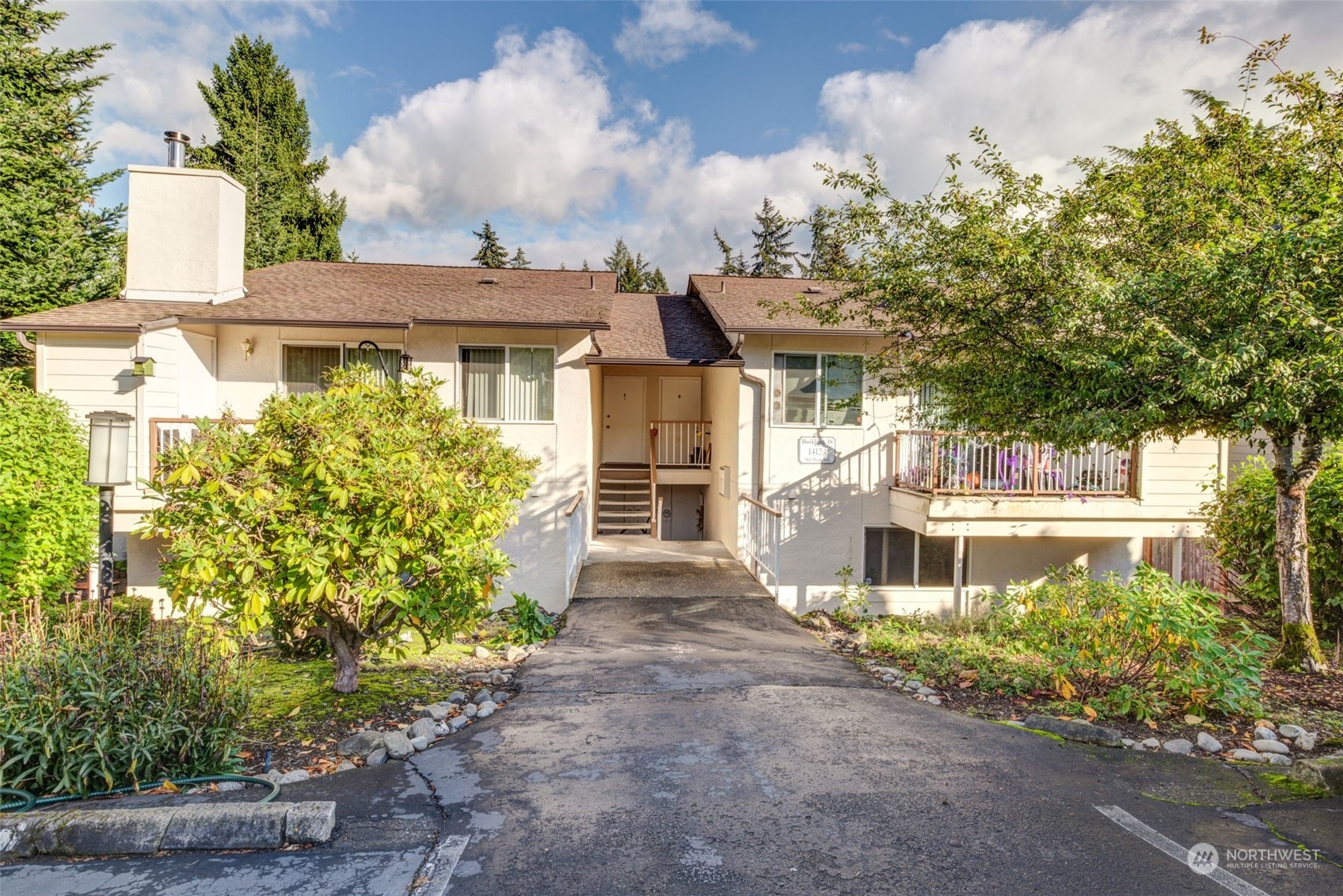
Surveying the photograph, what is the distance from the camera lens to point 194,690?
163 inches

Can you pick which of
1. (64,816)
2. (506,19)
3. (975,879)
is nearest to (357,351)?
(506,19)

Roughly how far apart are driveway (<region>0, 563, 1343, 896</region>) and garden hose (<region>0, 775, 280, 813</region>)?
0.78 feet

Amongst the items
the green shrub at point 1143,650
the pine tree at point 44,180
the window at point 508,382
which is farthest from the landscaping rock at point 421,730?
the pine tree at point 44,180

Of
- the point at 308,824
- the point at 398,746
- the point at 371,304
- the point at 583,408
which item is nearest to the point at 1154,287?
the point at 398,746

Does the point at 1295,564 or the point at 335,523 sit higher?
the point at 335,523

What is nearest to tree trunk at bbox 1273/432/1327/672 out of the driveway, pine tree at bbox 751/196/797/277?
the driveway

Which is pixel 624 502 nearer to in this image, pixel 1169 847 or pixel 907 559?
pixel 907 559

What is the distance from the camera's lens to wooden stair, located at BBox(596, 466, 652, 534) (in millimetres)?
13805

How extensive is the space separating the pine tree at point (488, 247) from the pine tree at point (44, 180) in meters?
25.0

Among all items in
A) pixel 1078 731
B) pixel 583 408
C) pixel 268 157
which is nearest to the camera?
pixel 1078 731

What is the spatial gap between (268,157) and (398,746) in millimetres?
22274

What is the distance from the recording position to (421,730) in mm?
4660

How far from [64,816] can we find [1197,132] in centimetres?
1055

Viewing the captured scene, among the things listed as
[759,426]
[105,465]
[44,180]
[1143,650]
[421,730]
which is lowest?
[421,730]
